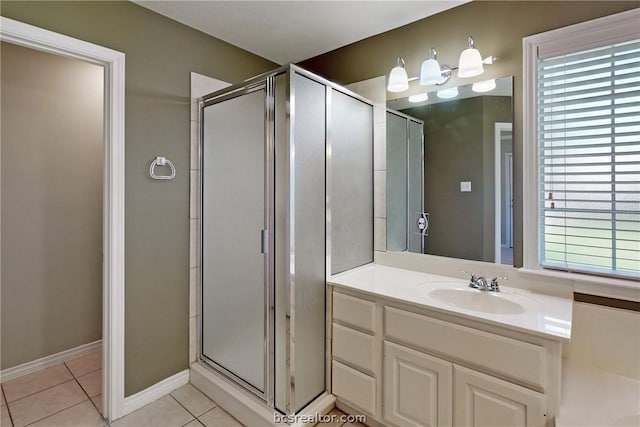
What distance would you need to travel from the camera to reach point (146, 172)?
1.95m

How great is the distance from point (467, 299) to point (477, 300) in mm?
50

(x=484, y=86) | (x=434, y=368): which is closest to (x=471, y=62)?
(x=484, y=86)

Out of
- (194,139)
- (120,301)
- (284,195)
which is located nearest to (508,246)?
(284,195)

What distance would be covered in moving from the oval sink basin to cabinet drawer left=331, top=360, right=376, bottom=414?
607 mm

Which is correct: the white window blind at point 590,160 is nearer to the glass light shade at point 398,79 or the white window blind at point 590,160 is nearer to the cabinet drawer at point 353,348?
the glass light shade at point 398,79

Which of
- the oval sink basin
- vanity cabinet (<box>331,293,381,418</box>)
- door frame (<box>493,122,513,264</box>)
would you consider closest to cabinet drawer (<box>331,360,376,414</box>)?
vanity cabinet (<box>331,293,381,418</box>)

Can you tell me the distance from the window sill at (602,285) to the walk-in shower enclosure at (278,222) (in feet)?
3.73

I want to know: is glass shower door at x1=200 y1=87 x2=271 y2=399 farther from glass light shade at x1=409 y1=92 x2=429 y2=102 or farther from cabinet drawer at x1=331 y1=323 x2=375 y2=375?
glass light shade at x1=409 y1=92 x2=429 y2=102

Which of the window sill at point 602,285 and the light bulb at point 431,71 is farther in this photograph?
the light bulb at point 431,71

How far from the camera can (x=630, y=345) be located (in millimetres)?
1419

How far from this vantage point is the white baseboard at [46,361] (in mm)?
2211

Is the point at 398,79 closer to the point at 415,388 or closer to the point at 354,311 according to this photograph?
the point at 354,311

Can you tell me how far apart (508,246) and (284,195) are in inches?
52.4

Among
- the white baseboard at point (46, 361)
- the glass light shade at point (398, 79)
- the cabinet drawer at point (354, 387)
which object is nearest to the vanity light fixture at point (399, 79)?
the glass light shade at point (398, 79)
